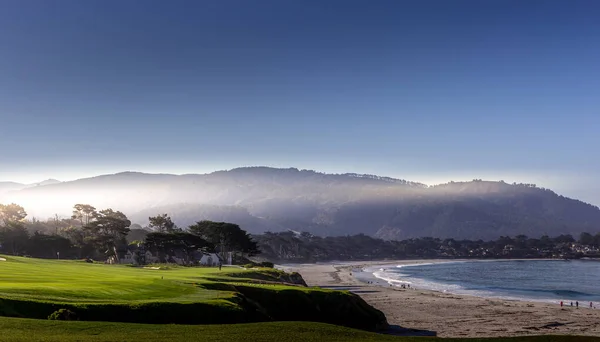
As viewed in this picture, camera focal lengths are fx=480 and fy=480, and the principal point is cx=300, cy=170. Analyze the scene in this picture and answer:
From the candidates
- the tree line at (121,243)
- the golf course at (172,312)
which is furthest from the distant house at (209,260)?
the golf course at (172,312)

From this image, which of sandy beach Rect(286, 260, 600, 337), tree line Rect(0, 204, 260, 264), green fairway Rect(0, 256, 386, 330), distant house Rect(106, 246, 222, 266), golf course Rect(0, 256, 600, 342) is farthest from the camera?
distant house Rect(106, 246, 222, 266)

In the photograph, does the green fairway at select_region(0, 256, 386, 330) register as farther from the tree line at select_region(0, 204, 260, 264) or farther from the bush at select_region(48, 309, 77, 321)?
the tree line at select_region(0, 204, 260, 264)

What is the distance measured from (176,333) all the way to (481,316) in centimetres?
3733

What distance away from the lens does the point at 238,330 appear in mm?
17031

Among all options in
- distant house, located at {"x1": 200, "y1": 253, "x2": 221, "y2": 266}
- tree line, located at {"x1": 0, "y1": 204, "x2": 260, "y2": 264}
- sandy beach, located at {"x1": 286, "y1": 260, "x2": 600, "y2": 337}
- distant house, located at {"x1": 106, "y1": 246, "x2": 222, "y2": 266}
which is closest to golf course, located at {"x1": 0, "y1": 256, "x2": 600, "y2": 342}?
sandy beach, located at {"x1": 286, "y1": 260, "x2": 600, "y2": 337}

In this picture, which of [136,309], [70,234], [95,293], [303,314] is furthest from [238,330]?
[70,234]

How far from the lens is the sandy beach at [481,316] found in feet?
124

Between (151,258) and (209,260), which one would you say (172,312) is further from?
(151,258)

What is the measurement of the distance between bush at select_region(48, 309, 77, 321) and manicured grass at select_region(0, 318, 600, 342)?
5.51 feet

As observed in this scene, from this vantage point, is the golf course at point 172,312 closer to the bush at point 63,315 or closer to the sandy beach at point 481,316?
the bush at point 63,315

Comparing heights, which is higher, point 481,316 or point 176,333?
point 176,333

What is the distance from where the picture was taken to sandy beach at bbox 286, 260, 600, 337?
3784 centimetres

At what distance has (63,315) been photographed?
1839 centimetres

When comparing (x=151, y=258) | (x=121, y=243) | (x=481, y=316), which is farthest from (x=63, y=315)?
(x=121, y=243)
